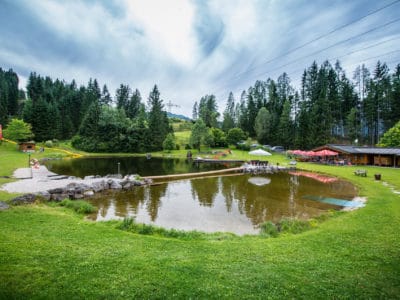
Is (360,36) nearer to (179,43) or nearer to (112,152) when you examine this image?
(179,43)

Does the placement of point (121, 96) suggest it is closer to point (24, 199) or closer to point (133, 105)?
point (133, 105)

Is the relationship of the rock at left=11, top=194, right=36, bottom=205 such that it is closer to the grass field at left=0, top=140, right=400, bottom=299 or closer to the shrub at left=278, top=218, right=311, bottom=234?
the grass field at left=0, top=140, right=400, bottom=299

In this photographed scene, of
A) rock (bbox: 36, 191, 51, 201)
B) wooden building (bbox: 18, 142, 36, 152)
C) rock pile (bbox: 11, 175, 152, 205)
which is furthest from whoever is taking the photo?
wooden building (bbox: 18, 142, 36, 152)

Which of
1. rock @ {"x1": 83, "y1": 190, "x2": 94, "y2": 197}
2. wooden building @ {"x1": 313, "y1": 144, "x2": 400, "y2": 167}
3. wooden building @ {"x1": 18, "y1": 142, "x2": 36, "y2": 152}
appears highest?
wooden building @ {"x1": 18, "y1": 142, "x2": 36, "y2": 152}

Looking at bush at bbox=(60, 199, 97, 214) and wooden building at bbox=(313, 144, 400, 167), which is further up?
wooden building at bbox=(313, 144, 400, 167)

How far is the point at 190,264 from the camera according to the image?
4.57 metres

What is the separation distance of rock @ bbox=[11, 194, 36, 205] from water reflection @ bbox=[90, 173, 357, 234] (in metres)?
2.73

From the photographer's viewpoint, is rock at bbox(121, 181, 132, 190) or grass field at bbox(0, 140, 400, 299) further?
rock at bbox(121, 181, 132, 190)

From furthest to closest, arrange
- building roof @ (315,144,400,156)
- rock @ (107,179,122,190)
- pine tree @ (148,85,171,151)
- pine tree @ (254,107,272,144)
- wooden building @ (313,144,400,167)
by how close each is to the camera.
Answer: pine tree @ (254,107,272,144) → pine tree @ (148,85,171,151) → wooden building @ (313,144,400,167) → building roof @ (315,144,400,156) → rock @ (107,179,122,190)

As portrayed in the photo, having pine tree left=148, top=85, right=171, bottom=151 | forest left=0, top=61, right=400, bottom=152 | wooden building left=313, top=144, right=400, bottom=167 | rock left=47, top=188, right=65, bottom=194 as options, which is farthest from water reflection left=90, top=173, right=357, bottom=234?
pine tree left=148, top=85, right=171, bottom=151

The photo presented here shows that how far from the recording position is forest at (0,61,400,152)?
4269cm

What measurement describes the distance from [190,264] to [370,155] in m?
32.0

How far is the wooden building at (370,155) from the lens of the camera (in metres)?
24.9

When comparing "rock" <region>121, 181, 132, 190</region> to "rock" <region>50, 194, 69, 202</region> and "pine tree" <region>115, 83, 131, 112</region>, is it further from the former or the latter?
"pine tree" <region>115, 83, 131, 112</region>
